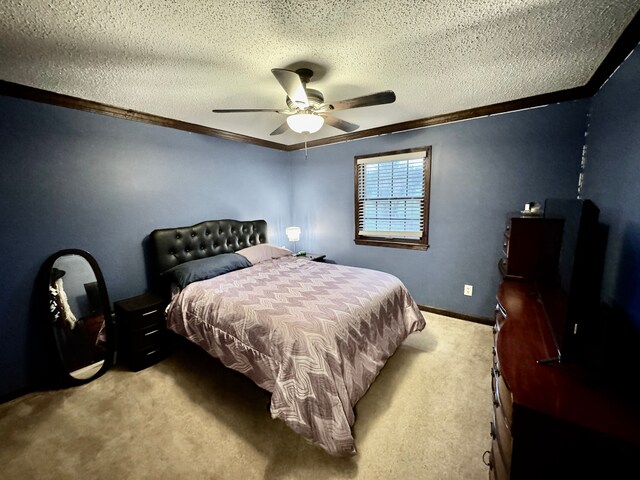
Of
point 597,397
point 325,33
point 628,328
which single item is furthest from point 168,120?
point 628,328

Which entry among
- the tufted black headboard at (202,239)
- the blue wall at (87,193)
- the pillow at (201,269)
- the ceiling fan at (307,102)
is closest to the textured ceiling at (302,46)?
the ceiling fan at (307,102)

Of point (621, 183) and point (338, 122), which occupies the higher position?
point (338, 122)

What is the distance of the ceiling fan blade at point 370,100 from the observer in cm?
176

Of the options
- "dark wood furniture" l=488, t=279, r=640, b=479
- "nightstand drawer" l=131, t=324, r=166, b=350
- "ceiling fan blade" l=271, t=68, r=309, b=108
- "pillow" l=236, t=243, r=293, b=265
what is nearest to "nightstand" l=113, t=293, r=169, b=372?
"nightstand drawer" l=131, t=324, r=166, b=350

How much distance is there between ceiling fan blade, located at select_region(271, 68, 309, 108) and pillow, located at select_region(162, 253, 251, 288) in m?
1.85

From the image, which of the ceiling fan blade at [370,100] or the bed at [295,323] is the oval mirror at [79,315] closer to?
the bed at [295,323]

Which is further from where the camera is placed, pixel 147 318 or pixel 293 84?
pixel 147 318

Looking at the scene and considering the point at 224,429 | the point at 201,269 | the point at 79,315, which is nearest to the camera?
the point at 224,429

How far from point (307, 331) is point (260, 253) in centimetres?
199

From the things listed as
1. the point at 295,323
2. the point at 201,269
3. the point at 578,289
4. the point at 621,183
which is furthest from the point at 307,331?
the point at 621,183

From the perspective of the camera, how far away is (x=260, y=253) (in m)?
3.41

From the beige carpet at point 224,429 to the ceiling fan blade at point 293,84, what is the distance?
2322 millimetres

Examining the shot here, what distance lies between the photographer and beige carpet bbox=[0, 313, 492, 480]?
57.8 inches

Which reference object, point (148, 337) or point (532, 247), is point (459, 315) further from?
point (148, 337)
